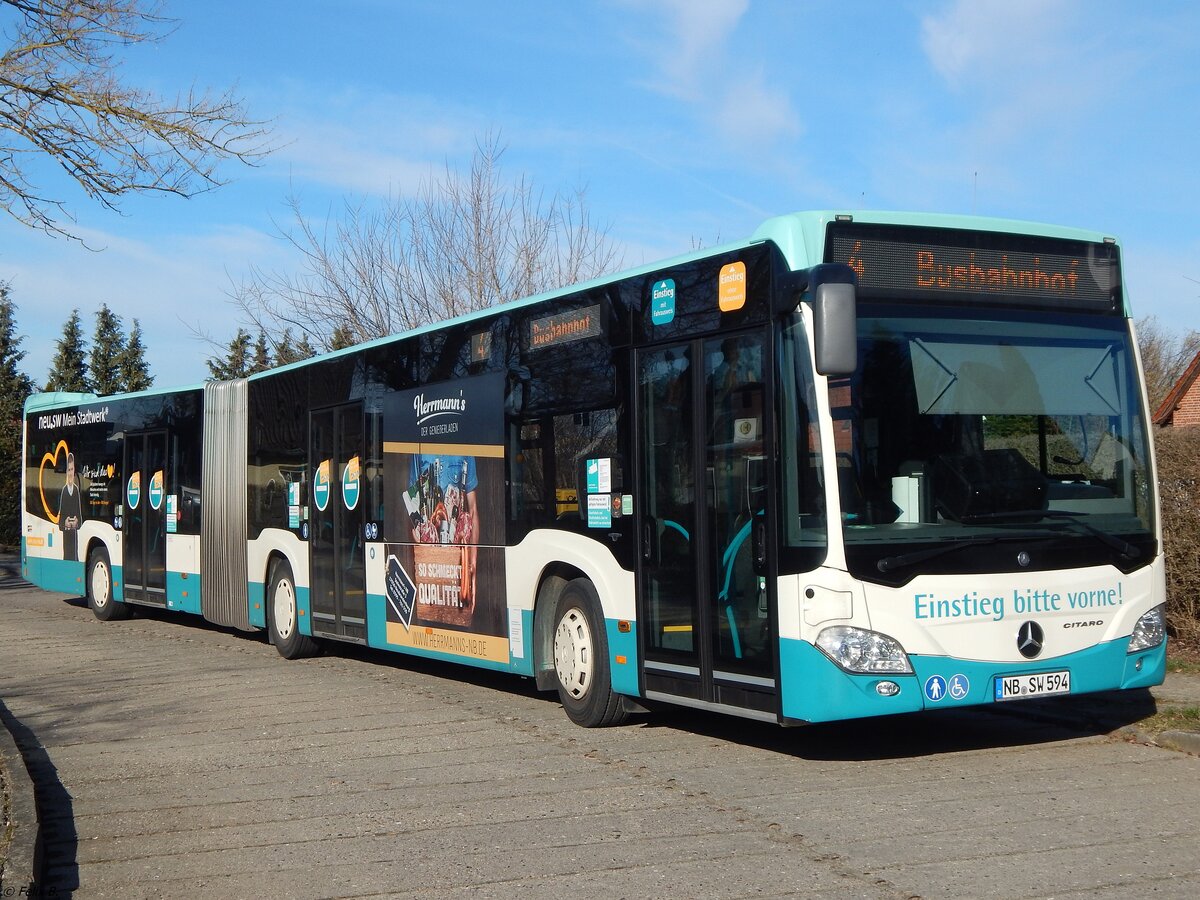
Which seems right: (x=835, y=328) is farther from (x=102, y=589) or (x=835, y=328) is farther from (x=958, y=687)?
(x=102, y=589)

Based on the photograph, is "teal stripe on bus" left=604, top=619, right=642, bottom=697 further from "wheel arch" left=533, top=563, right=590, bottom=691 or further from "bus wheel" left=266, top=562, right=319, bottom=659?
"bus wheel" left=266, top=562, right=319, bottom=659

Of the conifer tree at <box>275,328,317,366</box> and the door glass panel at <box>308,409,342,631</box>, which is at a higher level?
the conifer tree at <box>275,328,317,366</box>

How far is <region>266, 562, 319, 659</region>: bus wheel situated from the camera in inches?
572

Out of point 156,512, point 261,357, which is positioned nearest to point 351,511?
point 156,512

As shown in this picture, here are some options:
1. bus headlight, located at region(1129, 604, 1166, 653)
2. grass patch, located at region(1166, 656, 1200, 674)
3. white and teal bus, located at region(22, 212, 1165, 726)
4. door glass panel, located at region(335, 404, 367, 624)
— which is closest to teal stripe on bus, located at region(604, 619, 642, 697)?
white and teal bus, located at region(22, 212, 1165, 726)

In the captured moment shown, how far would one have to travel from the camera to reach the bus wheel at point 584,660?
9.40 meters

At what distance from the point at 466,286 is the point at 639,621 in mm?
16350

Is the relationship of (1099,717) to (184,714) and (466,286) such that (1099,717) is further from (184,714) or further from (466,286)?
(466,286)

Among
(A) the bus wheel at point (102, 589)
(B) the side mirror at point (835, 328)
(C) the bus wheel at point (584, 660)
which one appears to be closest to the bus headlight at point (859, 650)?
(B) the side mirror at point (835, 328)

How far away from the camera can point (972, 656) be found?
7508 millimetres

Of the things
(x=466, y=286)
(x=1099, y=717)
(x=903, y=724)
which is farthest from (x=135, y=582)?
(x=1099, y=717)

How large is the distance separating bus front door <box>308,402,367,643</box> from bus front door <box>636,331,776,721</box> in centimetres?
500

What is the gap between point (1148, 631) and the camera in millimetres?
8109

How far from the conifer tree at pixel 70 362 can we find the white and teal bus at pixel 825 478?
56827 millimetres
